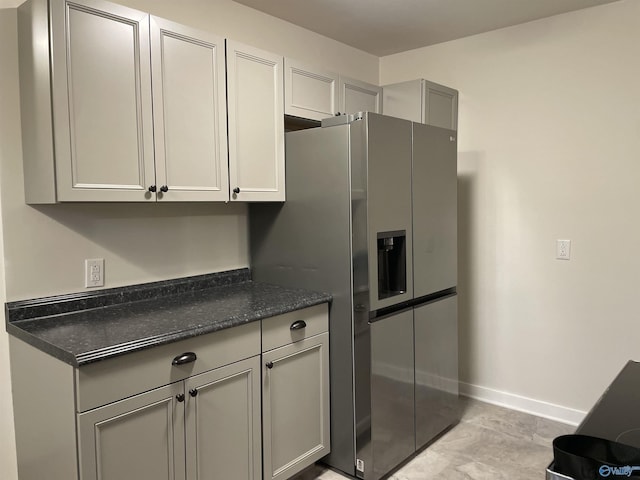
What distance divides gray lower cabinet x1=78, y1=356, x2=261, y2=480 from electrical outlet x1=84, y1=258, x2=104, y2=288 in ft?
2.22

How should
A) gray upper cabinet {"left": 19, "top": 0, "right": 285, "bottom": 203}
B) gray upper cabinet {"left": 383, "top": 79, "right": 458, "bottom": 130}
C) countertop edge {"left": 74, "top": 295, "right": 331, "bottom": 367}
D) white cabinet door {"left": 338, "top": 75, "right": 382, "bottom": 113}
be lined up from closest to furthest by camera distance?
1. countertop edge {"left": 74, "top": 295, "right": 331, "bottom": 367}
2. gray upper cabinet {"left": 19, "top": 0, "right": 285, "bottom": 203}
3. white cabinet door {"left": 338, "top": 75, "right": 382, "bottom": 113}
4. gray upper cabinet {"left": 383, "top": 79, "right": 458, "bottom": 130}

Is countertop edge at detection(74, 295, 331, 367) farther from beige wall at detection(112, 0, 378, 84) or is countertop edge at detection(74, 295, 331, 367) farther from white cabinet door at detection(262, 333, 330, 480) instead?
beige wall at detection(112, 0, 378, 84)

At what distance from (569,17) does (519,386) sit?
7.55 ft

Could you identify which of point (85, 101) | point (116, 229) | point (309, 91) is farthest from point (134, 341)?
point (309, 91)

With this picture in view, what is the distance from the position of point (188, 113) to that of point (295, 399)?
54.1 inches

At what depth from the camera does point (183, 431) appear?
1.79 metres

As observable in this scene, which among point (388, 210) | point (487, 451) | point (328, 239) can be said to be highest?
point (388, 210)

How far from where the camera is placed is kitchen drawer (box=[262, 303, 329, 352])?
2.12 metres

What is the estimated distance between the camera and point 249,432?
6.71ft

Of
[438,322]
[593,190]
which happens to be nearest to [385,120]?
[438,322]

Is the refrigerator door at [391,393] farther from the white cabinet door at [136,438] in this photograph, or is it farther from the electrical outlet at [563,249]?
the electrical outlet at [563,249]

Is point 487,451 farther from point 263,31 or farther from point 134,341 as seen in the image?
point 263,31

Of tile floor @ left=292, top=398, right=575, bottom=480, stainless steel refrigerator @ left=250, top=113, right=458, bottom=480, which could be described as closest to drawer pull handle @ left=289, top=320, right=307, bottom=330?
stainless steel refrigerator @ left=250, top=113, right=458, bottom=480

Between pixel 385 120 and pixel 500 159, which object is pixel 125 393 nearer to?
pixel 385 120
